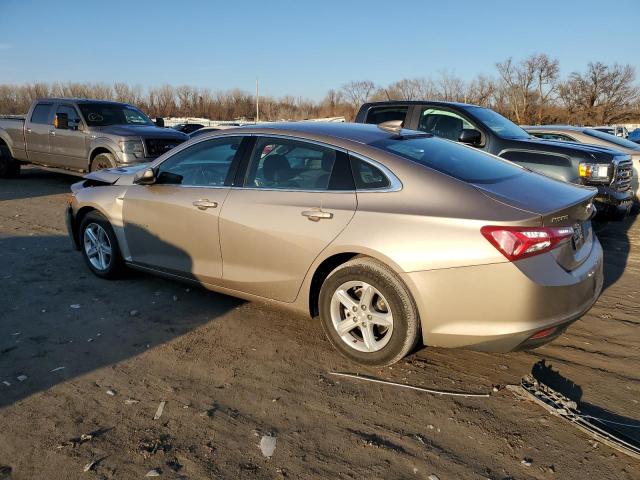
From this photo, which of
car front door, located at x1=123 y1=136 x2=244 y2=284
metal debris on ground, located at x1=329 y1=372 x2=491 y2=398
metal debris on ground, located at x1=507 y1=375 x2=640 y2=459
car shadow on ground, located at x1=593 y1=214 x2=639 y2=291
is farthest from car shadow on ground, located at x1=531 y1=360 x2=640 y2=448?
car front door, located at x1=123 y1=136 x2=244 y2=284

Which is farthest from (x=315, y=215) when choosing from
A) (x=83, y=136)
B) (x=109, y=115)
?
(x=109, y=115)

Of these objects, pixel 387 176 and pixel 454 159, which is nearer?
pixel 387 176

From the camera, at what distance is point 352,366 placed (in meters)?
3.54

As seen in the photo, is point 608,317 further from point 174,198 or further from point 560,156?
point 174,198

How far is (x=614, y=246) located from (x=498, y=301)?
477cm

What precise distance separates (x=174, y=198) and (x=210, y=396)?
1.93 metres

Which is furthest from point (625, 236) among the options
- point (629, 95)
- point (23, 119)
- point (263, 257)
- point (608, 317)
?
point (629, 95)

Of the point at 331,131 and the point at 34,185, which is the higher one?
the point at 331,131

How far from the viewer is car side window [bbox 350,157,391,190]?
11.3 feet

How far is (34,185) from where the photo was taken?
40.3 feet

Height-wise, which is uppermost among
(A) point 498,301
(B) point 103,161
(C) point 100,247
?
(B) point 103,161

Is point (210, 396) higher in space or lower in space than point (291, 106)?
lower

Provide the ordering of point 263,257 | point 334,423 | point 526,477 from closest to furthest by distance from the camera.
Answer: point 526,477 → point 334,423 → point 263,257

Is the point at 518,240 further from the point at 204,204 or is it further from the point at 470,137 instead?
the point at 470,137
